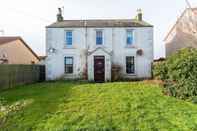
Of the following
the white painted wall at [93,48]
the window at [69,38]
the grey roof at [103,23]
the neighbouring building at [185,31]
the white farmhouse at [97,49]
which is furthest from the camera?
the neighbouring building at [185,31]

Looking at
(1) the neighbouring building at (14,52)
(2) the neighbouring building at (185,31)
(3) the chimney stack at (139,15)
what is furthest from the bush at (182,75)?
(1) the neighbouring building at (14,52)

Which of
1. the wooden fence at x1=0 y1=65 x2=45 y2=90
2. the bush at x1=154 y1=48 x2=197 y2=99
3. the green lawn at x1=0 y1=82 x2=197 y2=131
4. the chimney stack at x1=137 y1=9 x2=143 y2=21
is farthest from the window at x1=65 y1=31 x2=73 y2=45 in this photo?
the green lawn at x1=0 y1=82 x2=197 y2=131

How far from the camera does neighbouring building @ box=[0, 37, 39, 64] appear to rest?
127 ft

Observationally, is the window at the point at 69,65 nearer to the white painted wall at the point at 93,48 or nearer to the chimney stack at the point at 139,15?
the white painted wall at the point at 93,48

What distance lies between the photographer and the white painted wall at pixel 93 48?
112 ft

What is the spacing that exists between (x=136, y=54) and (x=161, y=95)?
14413 millimetres

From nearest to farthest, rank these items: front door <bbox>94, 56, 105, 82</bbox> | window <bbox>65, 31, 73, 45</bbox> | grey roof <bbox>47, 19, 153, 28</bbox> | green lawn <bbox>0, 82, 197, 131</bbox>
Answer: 1. green lawn <bbox>0, 82, 197, 131</bbox>
2. front door <bbox>94, 56, 105, 82</bbox>
3. grey roof <bbox>47, 19, 153, 28</bbox>
4. window <bbox>65, 31, 73, 45</bbox>

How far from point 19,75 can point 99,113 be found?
16278mm

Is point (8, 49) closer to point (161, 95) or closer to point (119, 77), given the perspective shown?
point (119, 77)

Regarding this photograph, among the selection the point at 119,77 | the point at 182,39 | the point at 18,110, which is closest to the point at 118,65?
the point at 119,77

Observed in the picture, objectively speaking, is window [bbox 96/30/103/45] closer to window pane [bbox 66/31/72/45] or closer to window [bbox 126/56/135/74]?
window pane [bbox 66/31/72/45]

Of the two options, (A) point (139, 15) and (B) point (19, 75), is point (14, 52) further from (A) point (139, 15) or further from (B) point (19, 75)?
(A) point (139, 15)

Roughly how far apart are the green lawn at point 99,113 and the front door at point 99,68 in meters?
14.2

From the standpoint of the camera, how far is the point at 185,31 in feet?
124
